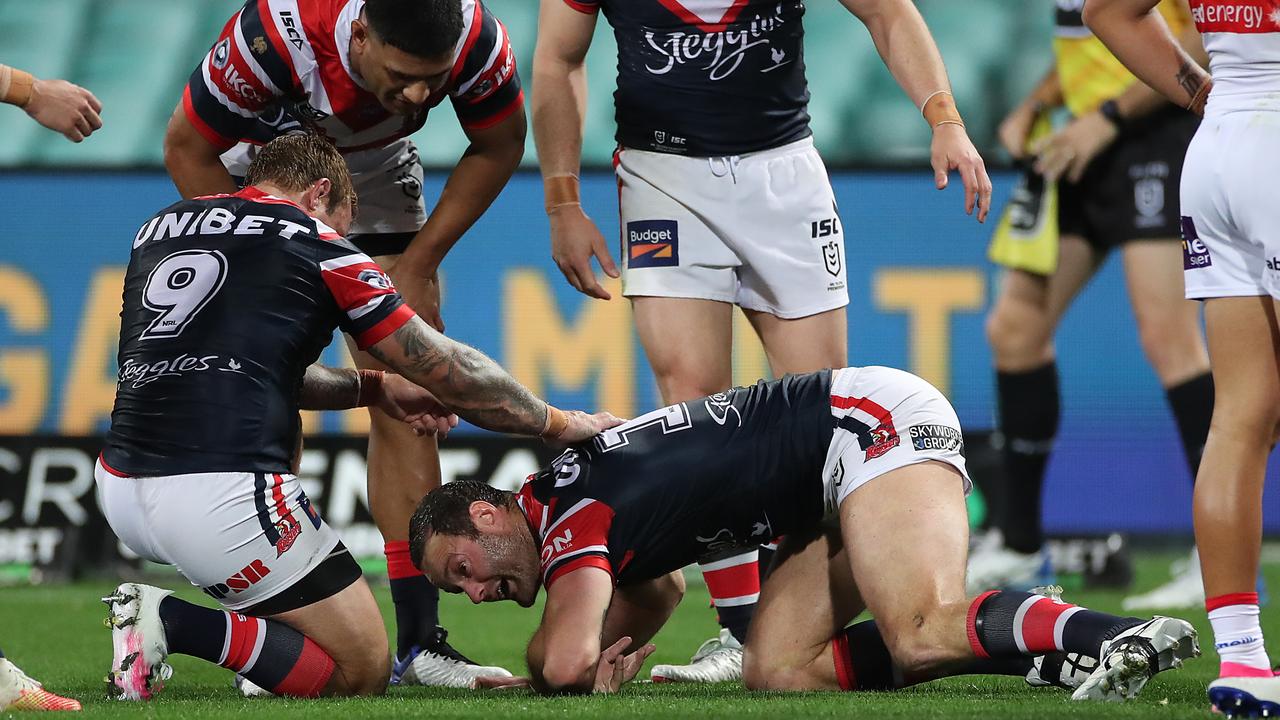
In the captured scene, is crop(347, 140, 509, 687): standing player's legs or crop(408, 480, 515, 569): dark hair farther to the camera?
crop(347, 140, 509, 687): standing player's legs

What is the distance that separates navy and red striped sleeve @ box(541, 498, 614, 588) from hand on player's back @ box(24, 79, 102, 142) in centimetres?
145

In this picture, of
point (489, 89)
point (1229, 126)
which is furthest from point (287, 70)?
point (1229, 126)

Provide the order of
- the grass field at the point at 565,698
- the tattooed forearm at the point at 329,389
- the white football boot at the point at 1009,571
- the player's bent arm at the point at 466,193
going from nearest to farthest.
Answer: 1. the grass field at the point at 565,698
2. the tattooed forearm at the point at 329,389
3. the player's bent arm at the point at 466,193
4. the white football boot at the point at 1009,571

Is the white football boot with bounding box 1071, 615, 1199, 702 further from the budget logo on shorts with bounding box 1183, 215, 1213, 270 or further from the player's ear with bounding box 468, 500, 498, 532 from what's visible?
the player's ear with bounding box 468, 500, 498, 532

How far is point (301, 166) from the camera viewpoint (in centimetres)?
363

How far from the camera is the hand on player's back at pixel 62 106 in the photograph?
3.62 meters

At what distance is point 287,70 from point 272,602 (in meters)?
1.39

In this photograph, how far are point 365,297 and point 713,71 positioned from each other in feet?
4.18

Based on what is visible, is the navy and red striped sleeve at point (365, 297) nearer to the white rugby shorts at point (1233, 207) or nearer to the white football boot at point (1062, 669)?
the white football boot at point (1062, 669)

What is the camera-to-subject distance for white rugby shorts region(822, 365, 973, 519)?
349 centimetres

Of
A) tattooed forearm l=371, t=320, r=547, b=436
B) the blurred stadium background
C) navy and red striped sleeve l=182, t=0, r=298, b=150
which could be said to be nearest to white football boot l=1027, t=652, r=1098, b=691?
tattooed forearm l=371, t=320, r=547, b=436

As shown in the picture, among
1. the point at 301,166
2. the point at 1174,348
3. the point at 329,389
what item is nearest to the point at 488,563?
the point at 329,389

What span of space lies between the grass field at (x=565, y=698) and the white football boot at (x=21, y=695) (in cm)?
8

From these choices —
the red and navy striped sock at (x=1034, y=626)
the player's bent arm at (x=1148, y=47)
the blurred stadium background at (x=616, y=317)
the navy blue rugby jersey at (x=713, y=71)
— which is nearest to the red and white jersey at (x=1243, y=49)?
the player's bent arm at (x=1148, y=47)
